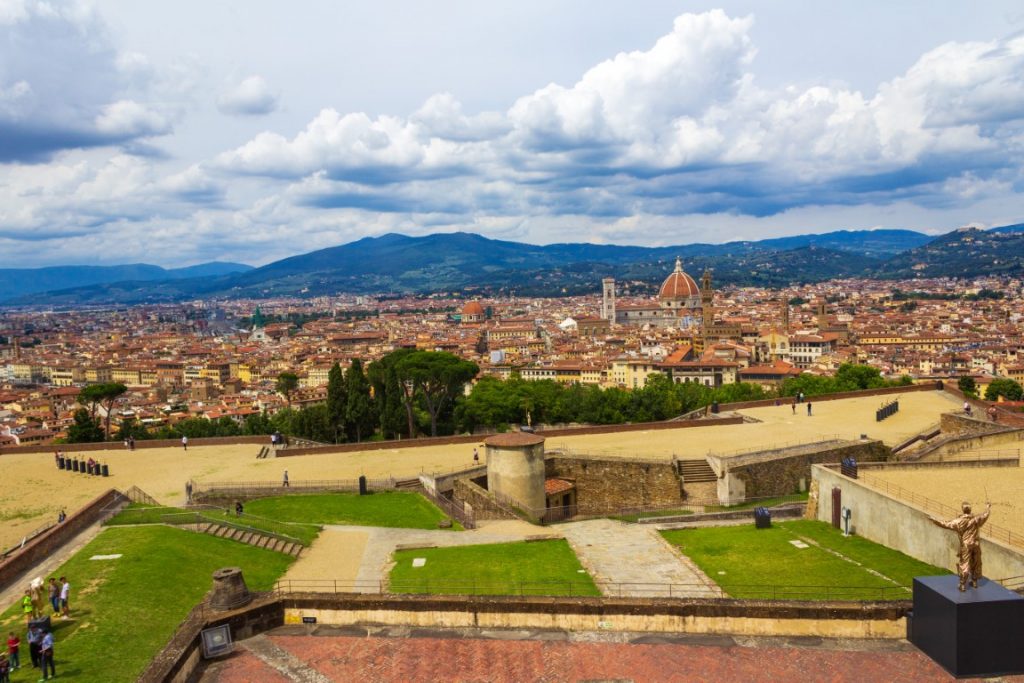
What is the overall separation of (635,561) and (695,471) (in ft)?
31.4

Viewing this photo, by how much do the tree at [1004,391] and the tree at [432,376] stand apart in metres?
41.8

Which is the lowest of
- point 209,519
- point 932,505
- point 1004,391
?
point 1004,391

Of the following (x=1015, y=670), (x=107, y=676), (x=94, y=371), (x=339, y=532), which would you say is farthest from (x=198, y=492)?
(x=94, y=371)

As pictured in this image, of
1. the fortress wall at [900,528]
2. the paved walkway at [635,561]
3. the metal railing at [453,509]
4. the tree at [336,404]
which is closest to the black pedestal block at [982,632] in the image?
the fortress wall at [900,528]

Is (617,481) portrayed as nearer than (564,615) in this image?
No

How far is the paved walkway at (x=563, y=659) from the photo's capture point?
9.48 metres

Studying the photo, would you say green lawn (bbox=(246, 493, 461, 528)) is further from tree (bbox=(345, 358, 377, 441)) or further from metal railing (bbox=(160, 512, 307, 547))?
tree (bbox=(345, 358, 377, 441))

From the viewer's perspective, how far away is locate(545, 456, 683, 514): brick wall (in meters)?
27.0

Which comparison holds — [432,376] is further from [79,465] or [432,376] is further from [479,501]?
[479,501]

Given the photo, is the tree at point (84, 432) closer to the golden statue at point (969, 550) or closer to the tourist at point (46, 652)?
the tourist at point (46, 652)

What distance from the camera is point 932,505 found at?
17.5 metres

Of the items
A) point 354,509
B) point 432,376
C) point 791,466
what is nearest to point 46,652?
point 354,509

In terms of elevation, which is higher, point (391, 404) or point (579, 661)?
point (579, 661)

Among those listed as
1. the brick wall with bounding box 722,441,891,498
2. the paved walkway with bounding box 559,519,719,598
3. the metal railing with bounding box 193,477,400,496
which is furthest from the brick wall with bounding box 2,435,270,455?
the brick wall with bounding box 722,441,891,498
